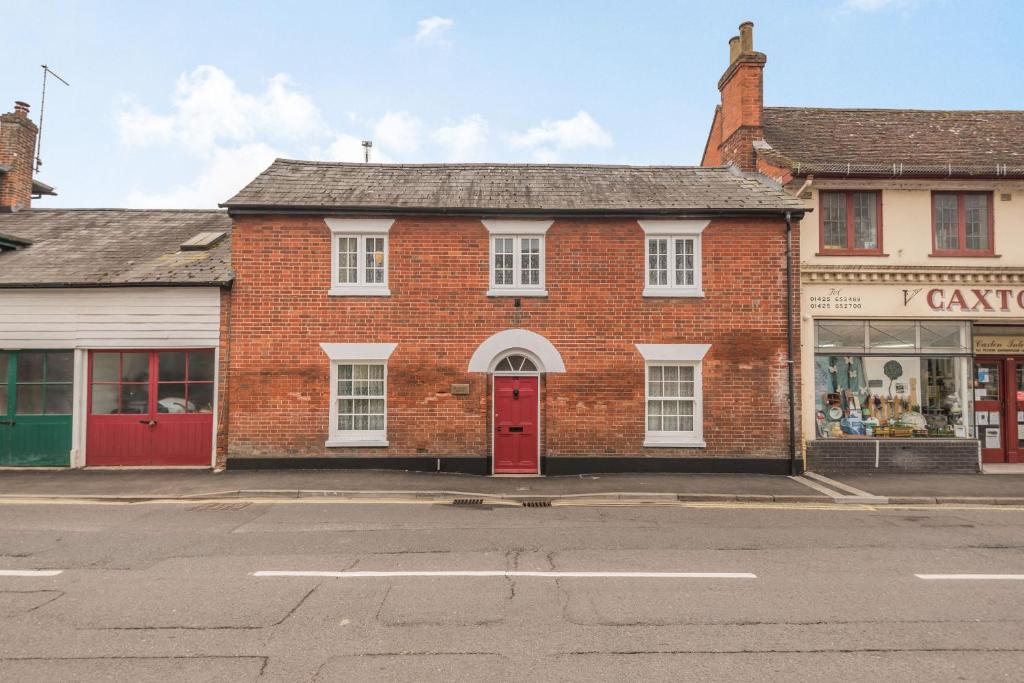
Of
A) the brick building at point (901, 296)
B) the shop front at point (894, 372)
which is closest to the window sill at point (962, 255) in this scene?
the brick building at point (901, 296)

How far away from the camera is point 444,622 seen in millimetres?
5168

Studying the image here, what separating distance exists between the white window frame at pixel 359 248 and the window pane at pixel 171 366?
3.68 metres

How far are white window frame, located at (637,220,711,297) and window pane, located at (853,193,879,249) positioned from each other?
3535mm

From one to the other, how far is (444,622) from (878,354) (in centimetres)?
1230

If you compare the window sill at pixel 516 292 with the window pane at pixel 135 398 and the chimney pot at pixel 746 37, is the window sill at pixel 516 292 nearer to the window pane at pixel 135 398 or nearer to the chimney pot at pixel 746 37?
the window pane at pixel 135 398

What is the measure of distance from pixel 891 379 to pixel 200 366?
1530 centimetres

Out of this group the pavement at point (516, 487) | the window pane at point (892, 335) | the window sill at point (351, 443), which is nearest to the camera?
the pavement at point (516, 487)

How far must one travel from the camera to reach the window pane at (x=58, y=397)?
13297 millimetres

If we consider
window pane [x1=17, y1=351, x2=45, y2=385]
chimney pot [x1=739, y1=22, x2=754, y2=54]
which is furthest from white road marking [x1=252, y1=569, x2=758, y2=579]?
chimney pot [x1=739, y1=22, x2=754, y2=54]

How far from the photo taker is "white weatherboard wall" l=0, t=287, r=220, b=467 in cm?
1315

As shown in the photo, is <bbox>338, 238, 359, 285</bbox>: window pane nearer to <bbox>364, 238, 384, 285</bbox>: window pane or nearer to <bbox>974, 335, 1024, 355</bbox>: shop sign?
<bbox>364, 238, 384, 285</bbox>: window pane

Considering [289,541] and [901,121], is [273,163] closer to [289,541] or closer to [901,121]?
[289,541]

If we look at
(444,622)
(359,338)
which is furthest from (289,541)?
(359,338)

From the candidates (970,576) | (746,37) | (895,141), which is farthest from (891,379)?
(746,37)
